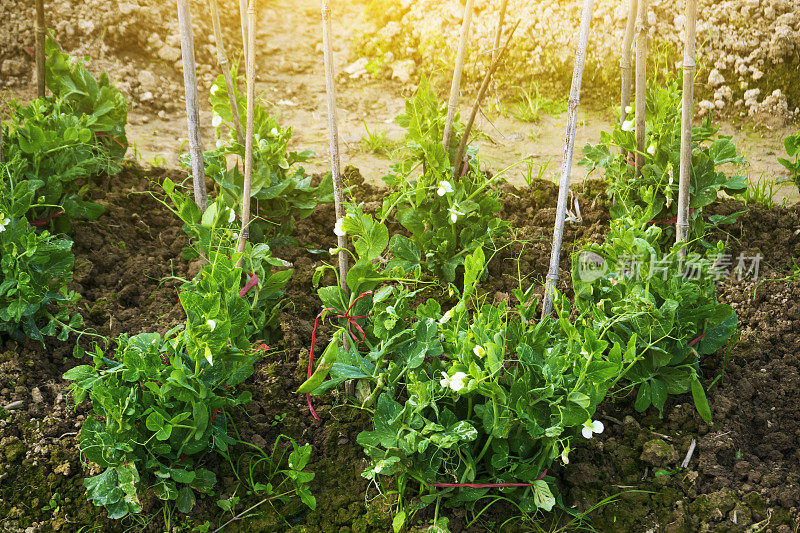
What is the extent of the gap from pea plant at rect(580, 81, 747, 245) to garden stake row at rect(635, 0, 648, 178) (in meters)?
0.03

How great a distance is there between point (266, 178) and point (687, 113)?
1487 millimetres

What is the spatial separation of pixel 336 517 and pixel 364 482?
14 centimetres

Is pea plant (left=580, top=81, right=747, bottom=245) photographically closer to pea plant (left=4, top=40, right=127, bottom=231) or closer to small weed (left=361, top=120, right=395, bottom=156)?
small weed (left=361, top=120, right=395, bottom=156)

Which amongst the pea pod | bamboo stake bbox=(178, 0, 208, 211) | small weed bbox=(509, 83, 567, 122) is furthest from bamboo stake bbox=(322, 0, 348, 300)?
small weed bbox=(509, 83, 567, 122)

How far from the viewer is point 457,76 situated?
2680mm

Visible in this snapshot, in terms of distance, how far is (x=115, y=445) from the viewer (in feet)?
6.13

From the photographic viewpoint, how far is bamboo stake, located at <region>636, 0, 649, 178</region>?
8.63ft

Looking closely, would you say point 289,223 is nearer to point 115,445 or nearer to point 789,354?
point 115,445

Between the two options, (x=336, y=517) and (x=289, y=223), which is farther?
(x=289, y=223)

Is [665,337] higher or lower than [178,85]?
lower

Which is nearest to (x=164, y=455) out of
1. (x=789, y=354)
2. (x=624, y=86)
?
(x=789, y=354)

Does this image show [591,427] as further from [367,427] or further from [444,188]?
[444,188]

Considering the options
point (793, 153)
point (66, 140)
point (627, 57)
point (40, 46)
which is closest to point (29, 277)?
point (66, 140)

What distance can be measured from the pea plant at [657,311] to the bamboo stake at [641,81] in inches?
25.6
